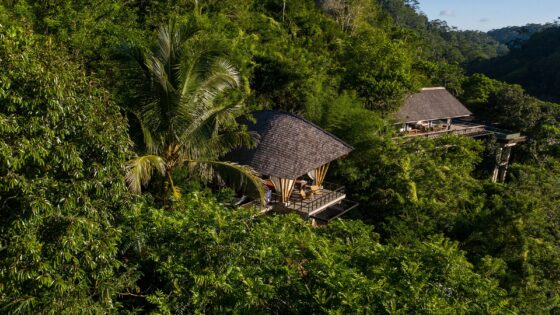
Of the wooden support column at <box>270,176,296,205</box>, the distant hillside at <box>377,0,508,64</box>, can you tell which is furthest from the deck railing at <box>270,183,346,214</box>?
the distant hillside at <box>377,0,508,64</box>

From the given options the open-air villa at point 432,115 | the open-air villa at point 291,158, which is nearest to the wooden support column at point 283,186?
the open-air villa at point 291,158

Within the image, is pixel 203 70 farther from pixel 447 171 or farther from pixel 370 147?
pixel 447 171

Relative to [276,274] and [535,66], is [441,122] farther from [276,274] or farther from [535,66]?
[535,66]

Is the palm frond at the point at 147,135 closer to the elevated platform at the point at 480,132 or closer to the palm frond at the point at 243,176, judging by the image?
the palm frond at the point at 243,176

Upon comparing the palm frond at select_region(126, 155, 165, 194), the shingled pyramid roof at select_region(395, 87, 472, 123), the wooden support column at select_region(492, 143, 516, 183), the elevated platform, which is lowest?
the wooden support column at select_region(492, 143, 516, 183)

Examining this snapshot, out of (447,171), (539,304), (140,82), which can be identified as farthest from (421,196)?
(140,82)

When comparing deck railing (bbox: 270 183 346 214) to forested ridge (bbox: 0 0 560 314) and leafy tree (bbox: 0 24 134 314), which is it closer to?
forested ridge (bbox: 0 0 560 314)
